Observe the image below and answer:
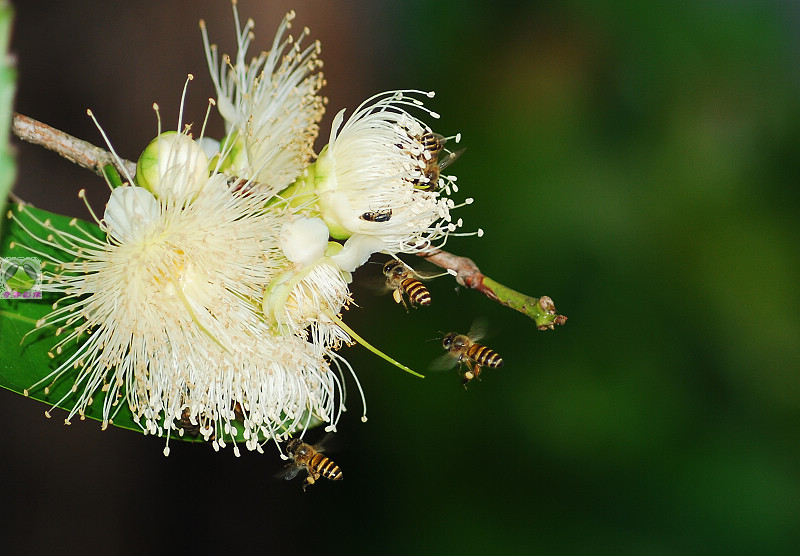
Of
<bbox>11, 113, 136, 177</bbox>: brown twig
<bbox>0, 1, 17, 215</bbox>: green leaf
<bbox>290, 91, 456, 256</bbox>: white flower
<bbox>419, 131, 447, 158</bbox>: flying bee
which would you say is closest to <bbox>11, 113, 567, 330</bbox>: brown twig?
<bbox>11, 113, 136, 177</bbox>: brown twig

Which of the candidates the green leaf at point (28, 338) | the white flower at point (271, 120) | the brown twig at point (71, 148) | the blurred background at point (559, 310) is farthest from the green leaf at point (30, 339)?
the blurred background at point (559, 310)

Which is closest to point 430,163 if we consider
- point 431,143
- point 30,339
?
point 431,143

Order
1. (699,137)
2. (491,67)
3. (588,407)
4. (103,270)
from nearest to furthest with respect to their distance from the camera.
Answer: (103,270), (588,407), (699,137), (491,67)

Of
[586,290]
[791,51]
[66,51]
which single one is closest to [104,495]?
[66,51]

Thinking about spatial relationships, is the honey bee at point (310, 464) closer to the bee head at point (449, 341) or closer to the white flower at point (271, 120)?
the bee head at point (449, 341)

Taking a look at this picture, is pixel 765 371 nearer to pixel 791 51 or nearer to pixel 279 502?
pixel 791 51

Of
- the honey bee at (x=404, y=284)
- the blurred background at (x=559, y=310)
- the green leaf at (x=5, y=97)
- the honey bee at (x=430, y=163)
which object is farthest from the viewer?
the blurred background at (x=559, y=310)

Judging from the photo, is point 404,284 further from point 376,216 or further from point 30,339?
point 30,339
